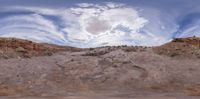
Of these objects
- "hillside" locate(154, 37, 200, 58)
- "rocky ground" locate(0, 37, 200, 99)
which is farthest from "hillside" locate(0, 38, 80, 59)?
"hillside" locate(154, 37, 200, 58)

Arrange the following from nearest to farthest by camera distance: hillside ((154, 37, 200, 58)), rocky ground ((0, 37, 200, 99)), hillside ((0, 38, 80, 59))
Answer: rocky ground ((0, 37, 200, 99)), hillside ((154, 37, 200, 58)), hillside ((0, 38, 80, 59))

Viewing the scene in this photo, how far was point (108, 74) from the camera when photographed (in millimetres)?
26219

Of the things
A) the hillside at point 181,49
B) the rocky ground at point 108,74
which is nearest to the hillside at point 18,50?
the rocky ground at point 108,74

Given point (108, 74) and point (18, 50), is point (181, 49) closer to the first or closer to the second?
point (108, 74)

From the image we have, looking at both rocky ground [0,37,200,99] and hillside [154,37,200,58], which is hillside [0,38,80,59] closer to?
rocky ground [0,37,200,99]

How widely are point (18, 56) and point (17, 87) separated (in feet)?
22.5

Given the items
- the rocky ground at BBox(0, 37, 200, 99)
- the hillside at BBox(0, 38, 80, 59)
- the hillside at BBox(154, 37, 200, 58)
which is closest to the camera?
the rocky ground at BBox(0, 37, 200, 99)

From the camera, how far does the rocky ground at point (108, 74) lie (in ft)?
78.2

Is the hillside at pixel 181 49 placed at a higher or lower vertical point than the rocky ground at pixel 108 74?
higher

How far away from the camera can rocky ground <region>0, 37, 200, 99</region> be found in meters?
23.8

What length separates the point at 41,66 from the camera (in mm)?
27906

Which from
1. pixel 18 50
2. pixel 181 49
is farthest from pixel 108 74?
pixel 18 50

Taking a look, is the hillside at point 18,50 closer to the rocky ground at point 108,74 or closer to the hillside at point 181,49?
the rocky ground at point 108,74

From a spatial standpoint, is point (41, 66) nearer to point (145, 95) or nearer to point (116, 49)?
point (116, 49)
